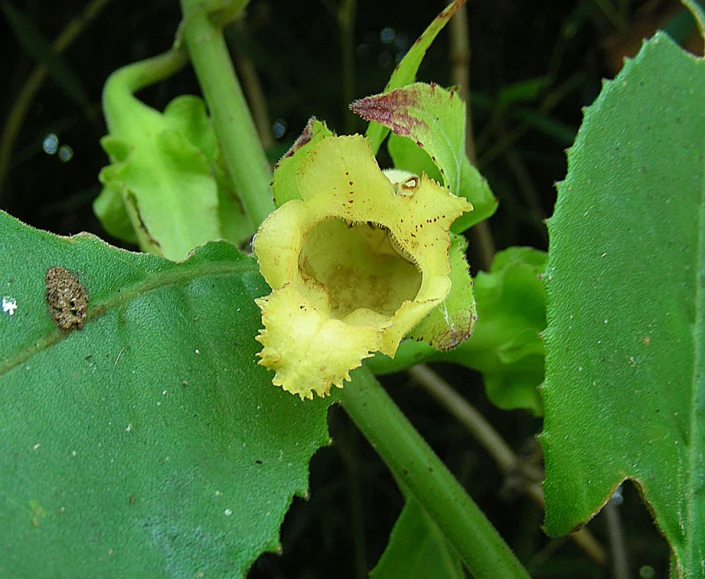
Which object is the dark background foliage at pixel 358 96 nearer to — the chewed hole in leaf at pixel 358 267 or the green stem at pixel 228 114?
the green stem at pixel 228 114

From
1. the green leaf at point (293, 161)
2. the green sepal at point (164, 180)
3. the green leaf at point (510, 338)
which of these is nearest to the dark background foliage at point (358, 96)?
the green sepal at point (164, 180)

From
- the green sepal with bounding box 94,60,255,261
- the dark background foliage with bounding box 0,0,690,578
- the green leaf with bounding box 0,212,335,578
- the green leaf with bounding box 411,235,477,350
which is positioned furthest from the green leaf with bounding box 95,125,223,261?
the dark background foliage with bounding box 0,0,690,578

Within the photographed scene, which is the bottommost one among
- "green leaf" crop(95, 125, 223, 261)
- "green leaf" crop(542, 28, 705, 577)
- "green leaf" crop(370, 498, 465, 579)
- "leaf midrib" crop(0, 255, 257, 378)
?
"green leaf" crop(370, 498, 465, 579)

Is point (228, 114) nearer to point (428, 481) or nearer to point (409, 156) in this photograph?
point (409, 156)

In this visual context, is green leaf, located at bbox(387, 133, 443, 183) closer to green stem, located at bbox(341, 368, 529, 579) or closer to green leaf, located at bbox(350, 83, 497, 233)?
green leaf, located at bbox(350, 83, 497, 233)

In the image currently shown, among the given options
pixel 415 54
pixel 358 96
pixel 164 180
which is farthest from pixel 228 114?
pixel 358 96

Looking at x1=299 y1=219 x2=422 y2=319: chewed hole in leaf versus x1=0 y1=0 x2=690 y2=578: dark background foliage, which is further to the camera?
x1=0 y1=0 x2=690 y2=578: dark background foliage
